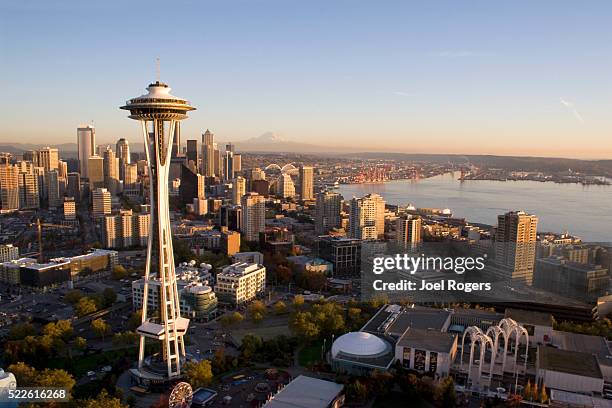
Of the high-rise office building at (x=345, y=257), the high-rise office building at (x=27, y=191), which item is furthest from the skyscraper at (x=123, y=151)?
the high-rise office building at (x=345, y=257)

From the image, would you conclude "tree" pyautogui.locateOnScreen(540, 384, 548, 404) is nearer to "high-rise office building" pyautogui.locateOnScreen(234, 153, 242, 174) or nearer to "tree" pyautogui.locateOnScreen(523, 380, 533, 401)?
"tree" pyautogui.locateOnScreen(523, 380, 533, 401)

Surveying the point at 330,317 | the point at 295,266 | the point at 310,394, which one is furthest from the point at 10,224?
the point at 310,394

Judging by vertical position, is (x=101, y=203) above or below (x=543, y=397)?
above

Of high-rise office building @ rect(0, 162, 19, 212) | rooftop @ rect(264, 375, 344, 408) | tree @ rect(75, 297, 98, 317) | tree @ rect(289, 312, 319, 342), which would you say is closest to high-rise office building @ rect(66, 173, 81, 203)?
high-rise office building @ rect(0, 162, 19, 212)

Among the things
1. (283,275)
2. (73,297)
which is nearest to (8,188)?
(73,297)

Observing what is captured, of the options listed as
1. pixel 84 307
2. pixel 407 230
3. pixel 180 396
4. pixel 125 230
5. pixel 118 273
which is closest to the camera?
pixel 180 396

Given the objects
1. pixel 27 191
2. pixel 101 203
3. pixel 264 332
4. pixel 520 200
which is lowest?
pixel 264 332

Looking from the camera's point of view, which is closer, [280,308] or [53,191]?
[280,308]

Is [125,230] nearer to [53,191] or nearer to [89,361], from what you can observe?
[89,361]

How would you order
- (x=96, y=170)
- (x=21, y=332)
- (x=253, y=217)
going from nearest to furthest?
1. (x=21, y=332)
2. (x=253, y=217)
3. (x=96, y=170)
